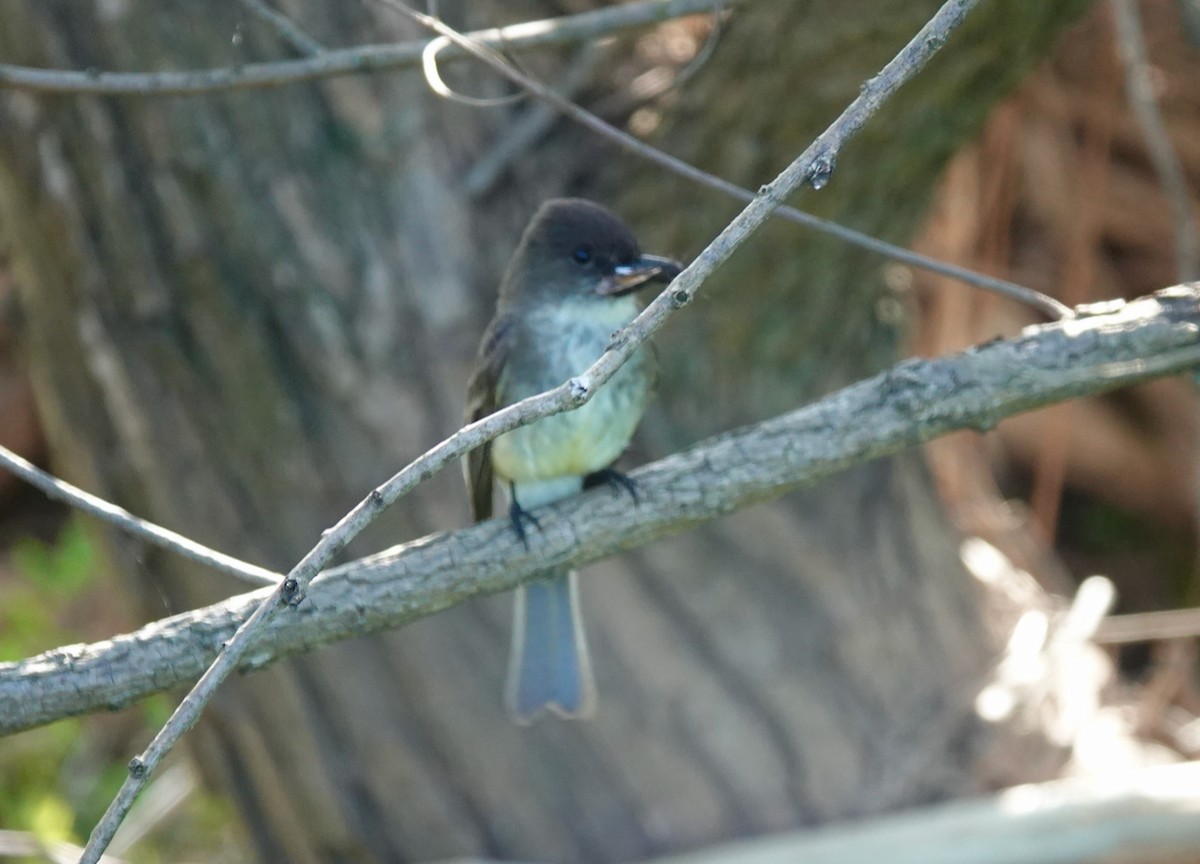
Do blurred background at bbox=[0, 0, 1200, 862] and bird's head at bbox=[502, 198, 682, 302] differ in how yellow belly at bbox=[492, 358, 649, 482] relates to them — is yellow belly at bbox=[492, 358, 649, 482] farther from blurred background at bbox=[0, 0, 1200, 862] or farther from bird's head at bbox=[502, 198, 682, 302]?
blurred background at bbox=[0, 0, 1200, 862]

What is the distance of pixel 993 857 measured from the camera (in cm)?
356

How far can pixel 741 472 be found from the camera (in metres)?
2.51

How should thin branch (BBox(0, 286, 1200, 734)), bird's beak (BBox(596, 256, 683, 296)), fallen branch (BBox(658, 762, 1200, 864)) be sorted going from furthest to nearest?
fallen branch (BBox(658, 762, 1200, 864)), bird's beak (BBox(596, 256, 683, 296)), thin branch (BBox(0, 286, 1200, 734))

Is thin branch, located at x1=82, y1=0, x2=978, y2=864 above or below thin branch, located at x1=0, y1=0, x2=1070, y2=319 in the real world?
below

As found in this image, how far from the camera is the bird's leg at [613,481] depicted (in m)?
2.65

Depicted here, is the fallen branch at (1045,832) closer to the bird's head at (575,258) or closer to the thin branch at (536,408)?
the bird's head at (575,258)

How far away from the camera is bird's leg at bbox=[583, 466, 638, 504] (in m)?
2.65

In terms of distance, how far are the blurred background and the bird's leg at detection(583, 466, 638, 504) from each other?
1.12 ft

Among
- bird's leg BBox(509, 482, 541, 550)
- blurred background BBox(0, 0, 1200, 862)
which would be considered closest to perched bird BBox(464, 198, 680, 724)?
bird's leg BBox(509, 482, 541, 550)

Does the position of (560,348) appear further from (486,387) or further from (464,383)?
(464,383)

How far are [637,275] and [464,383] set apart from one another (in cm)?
78

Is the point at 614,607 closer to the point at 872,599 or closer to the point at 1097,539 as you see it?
the point at 872,599

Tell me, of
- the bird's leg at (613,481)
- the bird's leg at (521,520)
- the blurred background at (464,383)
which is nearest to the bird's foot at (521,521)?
the bird's leg at (521,520)

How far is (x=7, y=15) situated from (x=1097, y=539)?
16.8 feet
